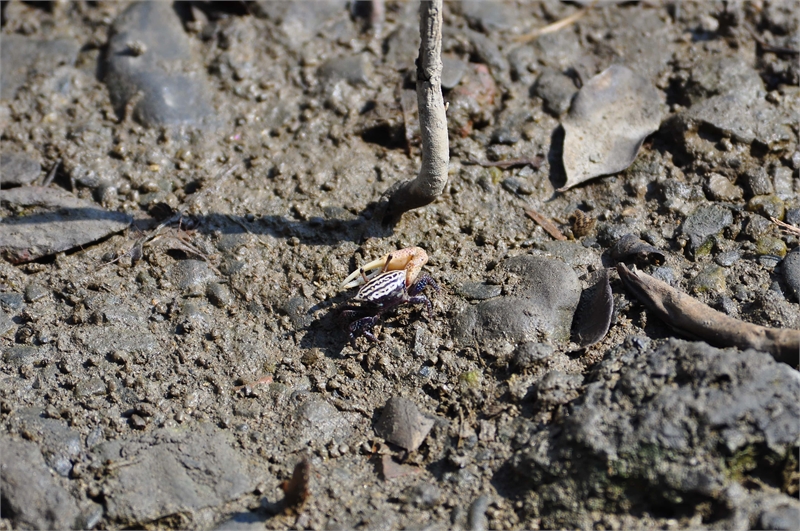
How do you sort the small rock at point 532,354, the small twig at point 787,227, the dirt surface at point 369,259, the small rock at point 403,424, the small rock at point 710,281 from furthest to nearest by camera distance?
1. the small twig at point 787,227
2. the small rock at point 710,281
3. the small rock at point 532,354
4. the small rock at point 403,424
5. the dirt surface at point 369,259

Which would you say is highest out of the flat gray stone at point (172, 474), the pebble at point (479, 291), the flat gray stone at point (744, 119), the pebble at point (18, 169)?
the flat gray stone at point (744, 119)

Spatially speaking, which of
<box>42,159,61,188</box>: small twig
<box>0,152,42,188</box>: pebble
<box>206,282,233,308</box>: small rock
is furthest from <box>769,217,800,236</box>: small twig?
<box>0,152,42,188</box>: pebble

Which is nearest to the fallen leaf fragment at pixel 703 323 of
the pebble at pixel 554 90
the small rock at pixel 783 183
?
the small rock at pixel 783 183

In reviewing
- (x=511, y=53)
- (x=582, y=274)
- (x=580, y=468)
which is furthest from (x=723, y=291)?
(x=511, y=53)

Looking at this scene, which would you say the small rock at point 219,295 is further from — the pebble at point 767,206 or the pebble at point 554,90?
the pebble at point 767,206

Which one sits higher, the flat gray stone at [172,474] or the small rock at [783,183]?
the small rock at [783,183]
